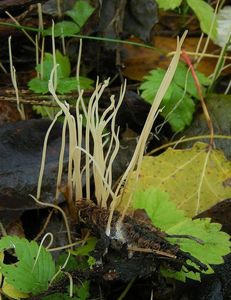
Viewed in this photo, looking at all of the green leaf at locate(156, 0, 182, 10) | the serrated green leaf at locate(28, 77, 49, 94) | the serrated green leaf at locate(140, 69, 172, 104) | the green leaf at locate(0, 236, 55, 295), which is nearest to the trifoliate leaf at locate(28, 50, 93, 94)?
the serrated green leaf at locate(28, 77, 49, 94)

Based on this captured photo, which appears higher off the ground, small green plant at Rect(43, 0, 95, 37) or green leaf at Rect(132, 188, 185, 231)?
small green plant at Rect(43, 0, 95, 37)

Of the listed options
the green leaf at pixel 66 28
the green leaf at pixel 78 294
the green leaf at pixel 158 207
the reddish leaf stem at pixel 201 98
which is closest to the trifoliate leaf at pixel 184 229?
the green leaf at pixel 158 207

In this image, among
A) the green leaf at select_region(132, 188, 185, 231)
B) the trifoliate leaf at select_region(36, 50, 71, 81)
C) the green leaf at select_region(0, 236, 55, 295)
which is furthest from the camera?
the trifoliate leaf at select_region(36, 50, 71, 81)

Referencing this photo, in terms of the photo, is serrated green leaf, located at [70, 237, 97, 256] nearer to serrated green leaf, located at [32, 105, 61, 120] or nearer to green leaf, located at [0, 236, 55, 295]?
green leaf, located at [0, 236, 55, 295]

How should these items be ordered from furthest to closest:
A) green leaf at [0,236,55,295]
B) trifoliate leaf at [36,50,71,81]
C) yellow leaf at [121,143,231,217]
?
trifoliate leaf at [36,50,71,81]
yellow leaf at [121,143,231,217]
green leaf at [0,236,55,295]

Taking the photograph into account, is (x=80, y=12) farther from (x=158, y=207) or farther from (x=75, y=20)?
(x=158, y=207)

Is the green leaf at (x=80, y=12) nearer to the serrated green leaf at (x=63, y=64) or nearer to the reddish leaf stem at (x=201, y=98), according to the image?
the serrated green leaf at (x=63, y=64)
